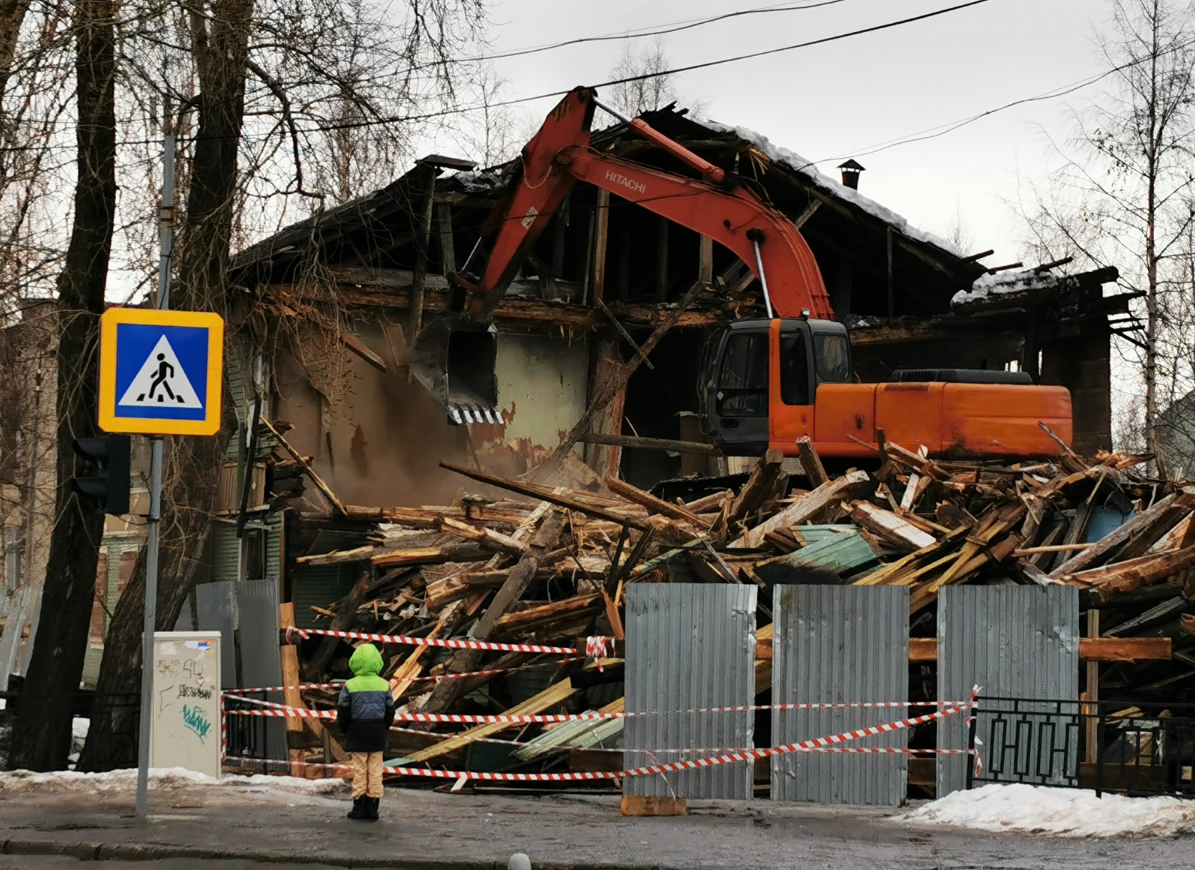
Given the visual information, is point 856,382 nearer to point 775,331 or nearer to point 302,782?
point 775,331

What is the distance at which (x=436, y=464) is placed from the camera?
25.4m

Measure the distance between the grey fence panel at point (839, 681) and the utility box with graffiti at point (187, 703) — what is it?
181 inches

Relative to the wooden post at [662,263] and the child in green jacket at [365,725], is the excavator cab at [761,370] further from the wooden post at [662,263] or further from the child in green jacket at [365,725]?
the child in green jacket at [365,725]

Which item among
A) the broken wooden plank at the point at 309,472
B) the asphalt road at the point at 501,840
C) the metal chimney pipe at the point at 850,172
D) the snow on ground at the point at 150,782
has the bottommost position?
the snow on ground at the point at 150,782

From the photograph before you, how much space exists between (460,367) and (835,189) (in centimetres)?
721

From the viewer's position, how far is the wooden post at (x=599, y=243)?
27.0m

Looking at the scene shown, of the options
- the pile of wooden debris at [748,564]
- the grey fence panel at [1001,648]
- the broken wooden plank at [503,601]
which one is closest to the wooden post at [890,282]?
the pile of wooden debris at [748,564]

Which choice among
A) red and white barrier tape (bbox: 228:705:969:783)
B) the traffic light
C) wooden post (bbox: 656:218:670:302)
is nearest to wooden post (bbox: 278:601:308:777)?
red and white barrier tape (bbox: 228:705:969:783)

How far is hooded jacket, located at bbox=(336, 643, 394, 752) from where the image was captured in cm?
1080

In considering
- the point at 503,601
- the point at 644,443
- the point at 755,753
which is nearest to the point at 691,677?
the point at 755,753

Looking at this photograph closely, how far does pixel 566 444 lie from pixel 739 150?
576 centimetres

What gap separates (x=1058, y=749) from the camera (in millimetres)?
11125

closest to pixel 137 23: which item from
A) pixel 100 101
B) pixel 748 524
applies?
pixel 100 101

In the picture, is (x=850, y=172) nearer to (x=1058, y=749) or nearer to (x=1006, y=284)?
(x=1006, y=284)
